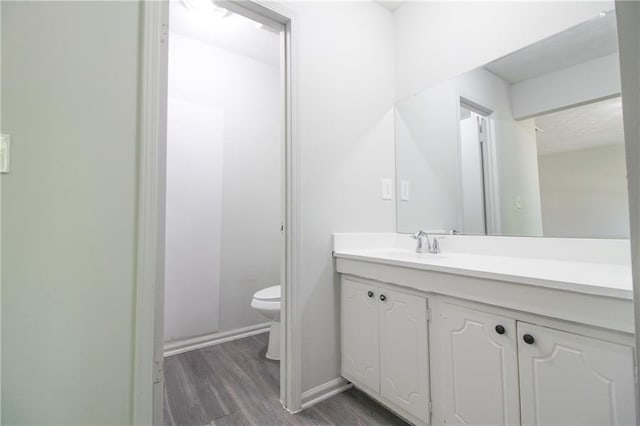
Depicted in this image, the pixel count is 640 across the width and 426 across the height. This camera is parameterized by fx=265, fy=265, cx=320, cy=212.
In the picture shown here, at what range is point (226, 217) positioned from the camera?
238 centimetres

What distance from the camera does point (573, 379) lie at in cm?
78

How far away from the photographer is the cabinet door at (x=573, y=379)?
0.72 m

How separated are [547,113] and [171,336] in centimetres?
280

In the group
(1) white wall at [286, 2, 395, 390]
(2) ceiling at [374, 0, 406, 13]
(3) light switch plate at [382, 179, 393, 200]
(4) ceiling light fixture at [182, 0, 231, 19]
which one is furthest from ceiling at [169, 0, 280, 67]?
(3) light switch plate at [382, 179, 393, 200]

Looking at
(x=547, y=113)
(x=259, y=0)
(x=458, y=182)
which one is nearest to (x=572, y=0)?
(x=547, y=113)

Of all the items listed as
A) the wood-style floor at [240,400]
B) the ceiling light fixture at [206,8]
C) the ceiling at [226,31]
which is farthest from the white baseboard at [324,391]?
the ceiling light fixture at [206,8]

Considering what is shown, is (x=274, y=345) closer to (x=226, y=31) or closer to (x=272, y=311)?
(x=272, y=311)

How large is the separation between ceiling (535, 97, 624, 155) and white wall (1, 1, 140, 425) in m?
1.84

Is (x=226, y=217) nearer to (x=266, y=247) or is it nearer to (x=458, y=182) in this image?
(x=266, y=247)

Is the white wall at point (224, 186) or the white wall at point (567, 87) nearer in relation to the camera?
the white wall at point (567, 87)

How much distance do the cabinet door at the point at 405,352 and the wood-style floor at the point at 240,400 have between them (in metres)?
0.19

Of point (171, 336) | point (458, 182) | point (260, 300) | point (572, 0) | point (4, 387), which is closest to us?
point (4, 387)

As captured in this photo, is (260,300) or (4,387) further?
(260,300)

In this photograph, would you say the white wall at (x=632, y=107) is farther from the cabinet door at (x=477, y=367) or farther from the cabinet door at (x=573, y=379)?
the cabinet door at (x=477, y=367)
